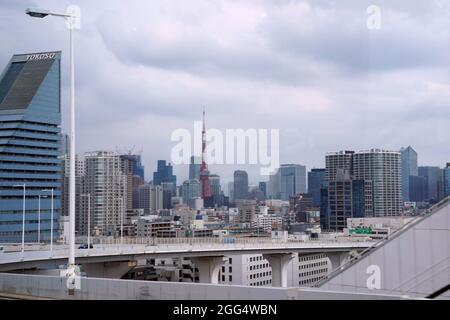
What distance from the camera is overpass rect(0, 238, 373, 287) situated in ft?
88.1

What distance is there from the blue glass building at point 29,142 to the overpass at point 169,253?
20.4 metres

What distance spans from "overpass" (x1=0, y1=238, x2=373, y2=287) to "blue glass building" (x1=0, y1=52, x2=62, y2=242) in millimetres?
20395

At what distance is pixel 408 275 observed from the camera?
8602 mm

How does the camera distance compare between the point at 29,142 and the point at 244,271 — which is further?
the point at 29,142

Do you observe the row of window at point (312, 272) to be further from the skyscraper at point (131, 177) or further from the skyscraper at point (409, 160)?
the skyscraper at point (409, 160)

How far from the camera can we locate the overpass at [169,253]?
26.9 metres

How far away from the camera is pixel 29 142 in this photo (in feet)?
197

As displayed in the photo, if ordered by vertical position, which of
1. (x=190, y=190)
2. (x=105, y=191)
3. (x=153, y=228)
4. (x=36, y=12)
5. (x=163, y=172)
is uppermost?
(x=36, y=12)

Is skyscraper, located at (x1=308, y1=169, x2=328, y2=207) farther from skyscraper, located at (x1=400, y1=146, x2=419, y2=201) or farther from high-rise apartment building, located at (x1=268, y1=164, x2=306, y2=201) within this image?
skyscraper, located at (x1=400, y1=146, x2=419, y2=201)

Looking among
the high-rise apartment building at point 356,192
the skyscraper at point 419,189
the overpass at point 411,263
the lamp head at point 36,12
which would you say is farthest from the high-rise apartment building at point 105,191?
the overpass at point 411,263

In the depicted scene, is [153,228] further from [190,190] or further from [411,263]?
[411,263]

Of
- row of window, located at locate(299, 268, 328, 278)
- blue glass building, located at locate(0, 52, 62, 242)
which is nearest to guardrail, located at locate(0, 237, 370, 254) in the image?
row of window, located at locate(299, 268, 328, 278)

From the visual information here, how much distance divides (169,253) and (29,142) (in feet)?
100

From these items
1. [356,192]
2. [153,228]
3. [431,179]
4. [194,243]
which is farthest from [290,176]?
[153,228]
